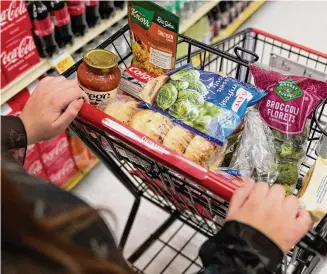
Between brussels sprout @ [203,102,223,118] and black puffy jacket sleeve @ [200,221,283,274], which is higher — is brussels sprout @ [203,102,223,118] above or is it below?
above

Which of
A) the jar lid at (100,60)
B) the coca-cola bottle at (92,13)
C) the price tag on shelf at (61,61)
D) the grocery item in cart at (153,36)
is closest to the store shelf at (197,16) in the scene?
the coca-cola bottle at (92,13)

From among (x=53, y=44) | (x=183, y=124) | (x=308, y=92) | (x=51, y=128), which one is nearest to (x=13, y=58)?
(x=53, y=44)

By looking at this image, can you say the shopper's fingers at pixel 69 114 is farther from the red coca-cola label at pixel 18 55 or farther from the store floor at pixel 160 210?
the red coca-cola label at pixel 18 55

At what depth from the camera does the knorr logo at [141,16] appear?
1188 mm

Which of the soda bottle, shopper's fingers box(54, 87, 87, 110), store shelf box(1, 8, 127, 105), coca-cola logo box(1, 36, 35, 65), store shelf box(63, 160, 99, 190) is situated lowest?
store shelf box(63, 160, 99, 190)

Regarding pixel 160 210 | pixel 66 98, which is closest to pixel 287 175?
Answer: pixel 66 98

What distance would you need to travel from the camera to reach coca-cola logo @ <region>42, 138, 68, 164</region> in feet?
6.74

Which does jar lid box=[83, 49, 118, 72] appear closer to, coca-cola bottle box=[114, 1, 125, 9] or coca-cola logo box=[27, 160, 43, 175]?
coca-cola logo box=[27, 160, 43, 175]

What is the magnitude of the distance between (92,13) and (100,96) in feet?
3.26

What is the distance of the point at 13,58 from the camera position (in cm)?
179

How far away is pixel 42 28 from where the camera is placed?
6.08 feet

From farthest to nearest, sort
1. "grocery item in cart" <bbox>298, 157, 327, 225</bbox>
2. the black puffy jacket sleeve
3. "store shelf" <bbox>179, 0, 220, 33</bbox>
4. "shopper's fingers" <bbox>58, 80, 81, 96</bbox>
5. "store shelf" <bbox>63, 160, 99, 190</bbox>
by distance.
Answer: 1. "store shelf" <bbox>179, 0, 220, 33</bbox>
2. "store shelf" <bbox>63, 160, 99, 190</bbox>
3. "shopper's fingers" <bbox>58, 80, 81, 96</bbox>
4. "grocery item in cart" <bbox>298, 157, 327, 225</bbox>
5. the black puffy jacket sleeve

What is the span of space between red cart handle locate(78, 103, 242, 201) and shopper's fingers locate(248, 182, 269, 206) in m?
0.04

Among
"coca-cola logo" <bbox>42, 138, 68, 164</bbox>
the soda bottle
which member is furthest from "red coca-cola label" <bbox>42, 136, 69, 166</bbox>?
the soda bottle
